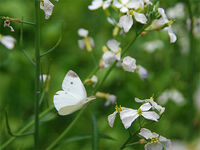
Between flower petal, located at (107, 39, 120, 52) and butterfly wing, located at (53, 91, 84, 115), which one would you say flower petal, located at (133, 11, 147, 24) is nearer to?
flower petal, located at (107, 39, 120, 52)

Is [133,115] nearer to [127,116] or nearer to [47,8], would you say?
[127,116]

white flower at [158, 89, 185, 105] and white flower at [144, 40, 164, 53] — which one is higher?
white flower at [144, 40, 164, 53]

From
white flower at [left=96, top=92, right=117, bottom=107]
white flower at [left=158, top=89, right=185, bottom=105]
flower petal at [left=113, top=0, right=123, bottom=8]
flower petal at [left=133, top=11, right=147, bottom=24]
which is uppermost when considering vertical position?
flower petal at [left=113, top=0, right=123, bottom=8]

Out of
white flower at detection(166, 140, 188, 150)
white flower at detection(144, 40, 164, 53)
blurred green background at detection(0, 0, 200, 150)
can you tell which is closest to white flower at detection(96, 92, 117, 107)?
blurred green background at detection(0, 0, 200, 150)

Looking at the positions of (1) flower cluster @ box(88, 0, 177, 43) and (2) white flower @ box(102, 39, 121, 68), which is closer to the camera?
(1) flower cluster @ box(88, 0, 177, 43)

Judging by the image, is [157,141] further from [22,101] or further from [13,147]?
[22,101]

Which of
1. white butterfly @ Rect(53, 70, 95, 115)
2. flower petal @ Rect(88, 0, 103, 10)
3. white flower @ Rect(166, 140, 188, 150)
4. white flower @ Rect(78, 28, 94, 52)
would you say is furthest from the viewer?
white flower @ Rect(166, 140, 188, 150)

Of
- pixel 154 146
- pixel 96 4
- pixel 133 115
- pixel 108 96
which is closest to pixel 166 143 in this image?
pixel 154 146
